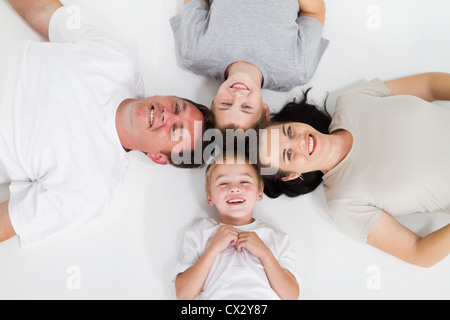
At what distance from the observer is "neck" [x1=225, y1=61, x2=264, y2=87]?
4.94 feet

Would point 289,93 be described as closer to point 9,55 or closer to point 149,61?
point 149,61

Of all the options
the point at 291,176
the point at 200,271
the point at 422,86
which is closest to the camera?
the point at 200,271

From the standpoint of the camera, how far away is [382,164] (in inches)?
54.3

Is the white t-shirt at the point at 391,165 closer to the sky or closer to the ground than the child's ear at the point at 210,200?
closer to the sky

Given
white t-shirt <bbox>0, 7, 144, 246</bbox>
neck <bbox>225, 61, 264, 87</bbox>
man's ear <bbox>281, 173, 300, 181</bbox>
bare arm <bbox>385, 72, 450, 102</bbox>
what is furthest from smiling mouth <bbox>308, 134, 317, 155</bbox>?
white t-shirt <bbox>0, 7, 144, 246</bbox>

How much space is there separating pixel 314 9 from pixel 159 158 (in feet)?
2.90

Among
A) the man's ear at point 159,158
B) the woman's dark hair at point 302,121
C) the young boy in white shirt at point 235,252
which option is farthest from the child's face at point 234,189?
the man's ear at point 159,158

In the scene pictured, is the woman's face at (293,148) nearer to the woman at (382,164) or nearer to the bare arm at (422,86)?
the woman at (382,164)

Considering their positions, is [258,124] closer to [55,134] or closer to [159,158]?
[159,158]

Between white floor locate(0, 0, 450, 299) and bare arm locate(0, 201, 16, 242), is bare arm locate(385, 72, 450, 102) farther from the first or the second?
bare arm locate(0, 201, 16, 242)

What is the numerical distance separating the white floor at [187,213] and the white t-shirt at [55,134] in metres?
0.12

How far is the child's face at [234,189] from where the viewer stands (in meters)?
1.40

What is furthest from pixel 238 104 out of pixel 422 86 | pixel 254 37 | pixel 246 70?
pixel 422 86

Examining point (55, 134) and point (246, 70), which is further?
point (246, 70)
